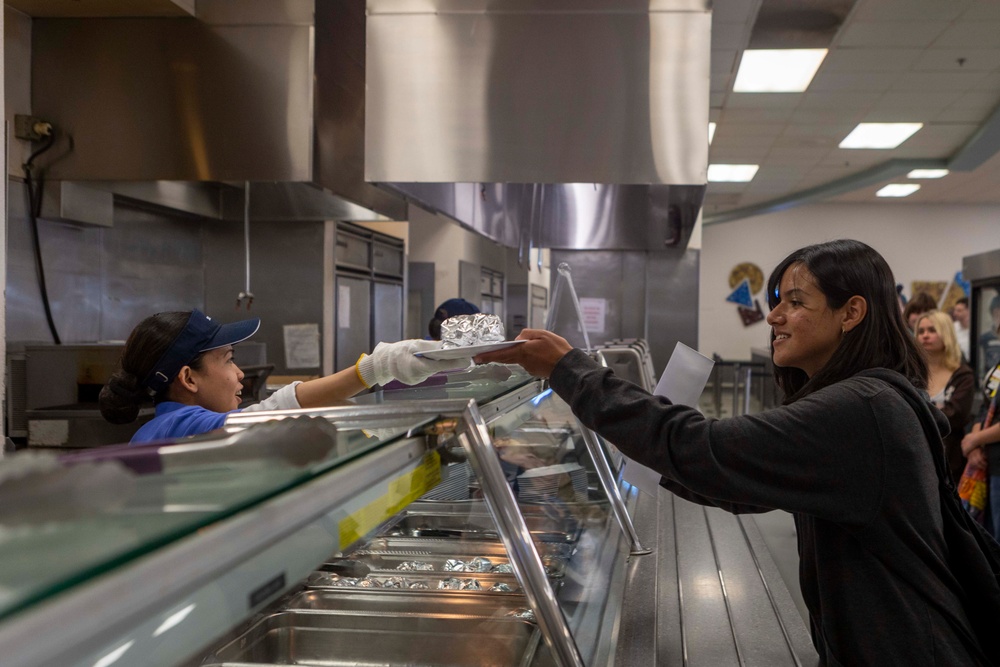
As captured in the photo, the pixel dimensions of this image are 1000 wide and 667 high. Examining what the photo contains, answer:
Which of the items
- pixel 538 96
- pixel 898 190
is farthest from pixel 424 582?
pixel 898 190

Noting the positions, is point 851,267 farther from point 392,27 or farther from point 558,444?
point 392,27

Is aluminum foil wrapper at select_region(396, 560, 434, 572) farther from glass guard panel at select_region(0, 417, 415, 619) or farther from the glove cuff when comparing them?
glass guard panel at select_region(0, 417, 415, 619)

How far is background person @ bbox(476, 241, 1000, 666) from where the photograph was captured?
4.31 feet

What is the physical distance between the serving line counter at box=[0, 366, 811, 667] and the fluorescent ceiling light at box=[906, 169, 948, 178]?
29.9 feet

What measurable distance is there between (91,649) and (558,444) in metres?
2.23

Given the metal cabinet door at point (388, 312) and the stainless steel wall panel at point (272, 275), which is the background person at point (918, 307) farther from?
the stainless steel wall panel at point (272, 275)

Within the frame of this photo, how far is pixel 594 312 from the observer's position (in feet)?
23.1

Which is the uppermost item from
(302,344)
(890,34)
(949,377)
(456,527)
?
(890,34)

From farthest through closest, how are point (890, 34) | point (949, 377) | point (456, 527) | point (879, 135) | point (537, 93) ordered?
point (879, 135)
point (890, 34)
point (949, 377)
point (537, 93)
point (456, 527)

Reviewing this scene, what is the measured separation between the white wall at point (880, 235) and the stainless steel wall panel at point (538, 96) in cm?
1103

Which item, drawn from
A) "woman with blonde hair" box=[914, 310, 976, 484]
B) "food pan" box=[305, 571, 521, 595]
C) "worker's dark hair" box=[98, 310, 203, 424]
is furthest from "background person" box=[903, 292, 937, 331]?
"worker's dark hair" box=[98, 310, 203, 424]

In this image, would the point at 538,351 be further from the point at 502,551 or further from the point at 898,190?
the point at 898,190

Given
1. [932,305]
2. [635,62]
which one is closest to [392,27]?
[635,62]

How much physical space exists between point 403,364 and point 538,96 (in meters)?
1.76
